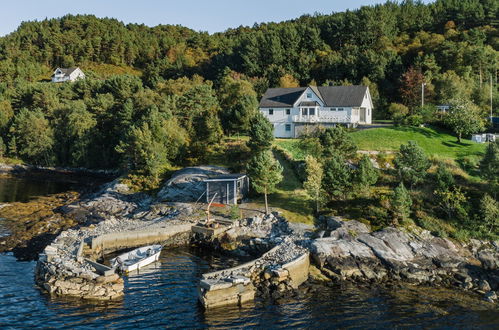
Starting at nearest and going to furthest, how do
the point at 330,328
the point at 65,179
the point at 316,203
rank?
the point at 330,328, the point at 316,203, the point at 65,179

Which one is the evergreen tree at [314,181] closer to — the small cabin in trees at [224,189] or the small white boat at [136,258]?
the small cabin in trees at [224,189]

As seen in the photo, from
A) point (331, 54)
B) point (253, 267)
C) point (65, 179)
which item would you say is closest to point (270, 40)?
point (331, 54)

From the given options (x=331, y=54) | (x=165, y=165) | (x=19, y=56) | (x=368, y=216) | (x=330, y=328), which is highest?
(x=19, y=56)

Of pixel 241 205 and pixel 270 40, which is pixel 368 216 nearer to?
pixel 241 205

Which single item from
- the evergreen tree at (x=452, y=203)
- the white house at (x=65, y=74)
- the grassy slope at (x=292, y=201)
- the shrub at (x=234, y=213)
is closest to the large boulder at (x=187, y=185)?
the shrub at (x=234, y=213)

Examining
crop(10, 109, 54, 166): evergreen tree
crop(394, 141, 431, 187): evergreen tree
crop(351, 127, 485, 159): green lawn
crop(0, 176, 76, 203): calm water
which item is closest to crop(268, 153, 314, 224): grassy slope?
crop(394, 141, 431, 187): evergreen tree

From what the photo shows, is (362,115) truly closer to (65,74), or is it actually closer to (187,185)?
(187,185)
